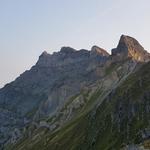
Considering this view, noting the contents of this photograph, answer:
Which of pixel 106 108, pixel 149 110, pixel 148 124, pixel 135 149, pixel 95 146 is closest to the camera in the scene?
pixel 135 149

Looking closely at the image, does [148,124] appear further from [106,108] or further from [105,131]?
[106,108]

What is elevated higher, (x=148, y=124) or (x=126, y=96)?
(x=126, y=96)

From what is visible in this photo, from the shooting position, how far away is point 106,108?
178 metres

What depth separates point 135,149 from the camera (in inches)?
3433

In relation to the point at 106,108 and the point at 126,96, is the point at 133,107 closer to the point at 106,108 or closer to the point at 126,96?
the point at 126,96

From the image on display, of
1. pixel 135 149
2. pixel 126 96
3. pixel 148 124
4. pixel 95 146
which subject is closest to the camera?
pixel 135 149

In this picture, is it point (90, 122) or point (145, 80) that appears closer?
point (145, 80)

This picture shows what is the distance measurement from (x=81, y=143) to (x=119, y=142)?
39984 millimetres

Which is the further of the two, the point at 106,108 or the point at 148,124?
the point at 106,108

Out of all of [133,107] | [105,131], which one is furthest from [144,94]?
[105,131]

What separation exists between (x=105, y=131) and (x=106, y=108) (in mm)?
20896

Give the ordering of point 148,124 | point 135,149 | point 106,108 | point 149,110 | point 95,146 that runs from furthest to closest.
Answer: point 106,108
point 95,146
point 149,110
point 148,124
point 135,149

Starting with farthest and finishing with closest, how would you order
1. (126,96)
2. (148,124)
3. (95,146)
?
(126,96), (95,146), (148,124)

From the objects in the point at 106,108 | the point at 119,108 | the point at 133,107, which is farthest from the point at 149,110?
the point at 106,108
